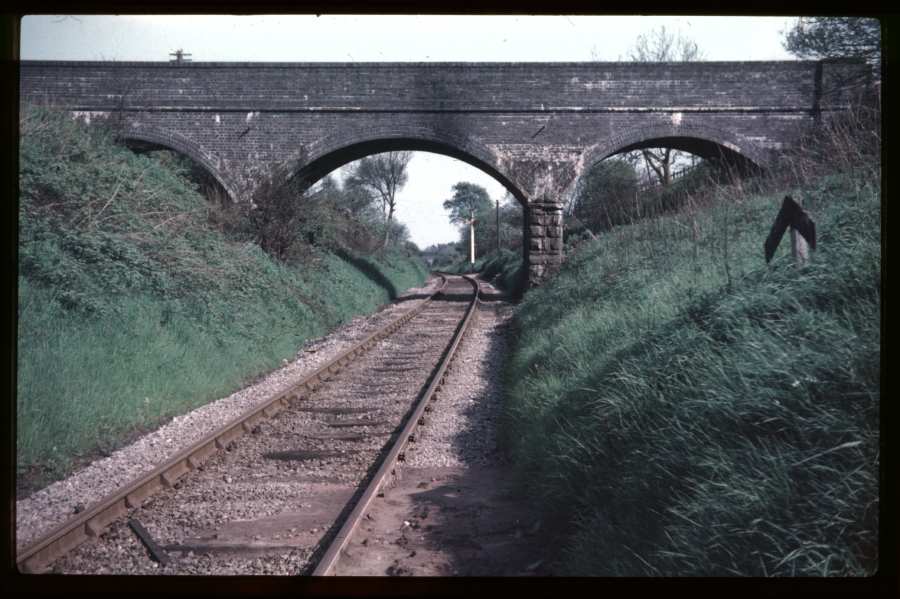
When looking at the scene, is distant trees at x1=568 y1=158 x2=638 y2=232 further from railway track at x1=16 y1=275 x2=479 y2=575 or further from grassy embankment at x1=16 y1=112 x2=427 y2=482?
railway track at x1=16 y1=275 x2=479 y2=575

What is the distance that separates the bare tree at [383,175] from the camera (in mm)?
72750

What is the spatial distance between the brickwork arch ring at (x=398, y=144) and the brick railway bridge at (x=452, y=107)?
0.04 m

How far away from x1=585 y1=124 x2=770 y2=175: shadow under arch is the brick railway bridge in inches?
1.2

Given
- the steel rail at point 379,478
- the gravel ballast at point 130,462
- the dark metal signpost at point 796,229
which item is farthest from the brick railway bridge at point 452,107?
the dark metal signpost at point 796,229

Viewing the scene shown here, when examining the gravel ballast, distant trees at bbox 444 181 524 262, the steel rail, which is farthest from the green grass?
distant trees at bbox 444 181 524 262

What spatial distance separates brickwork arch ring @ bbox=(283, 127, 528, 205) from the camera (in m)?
20.1

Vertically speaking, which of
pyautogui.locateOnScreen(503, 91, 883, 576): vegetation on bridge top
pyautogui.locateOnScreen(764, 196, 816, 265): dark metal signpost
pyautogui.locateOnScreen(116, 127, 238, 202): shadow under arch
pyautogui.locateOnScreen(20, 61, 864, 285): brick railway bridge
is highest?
pyautogui.locateOnScreen(20, 61, 864, 285): brick railway bridge

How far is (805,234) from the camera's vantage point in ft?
15.9

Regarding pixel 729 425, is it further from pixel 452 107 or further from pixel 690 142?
pixel 690 142

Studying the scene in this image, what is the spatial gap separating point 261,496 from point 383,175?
2781 inches

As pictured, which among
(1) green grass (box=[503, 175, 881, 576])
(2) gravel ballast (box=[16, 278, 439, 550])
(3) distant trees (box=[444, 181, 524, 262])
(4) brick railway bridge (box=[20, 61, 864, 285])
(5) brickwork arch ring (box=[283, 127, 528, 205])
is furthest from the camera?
(3) distant trees (box=[444, 181, 524, 262])

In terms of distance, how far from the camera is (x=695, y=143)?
2072 centimetres
